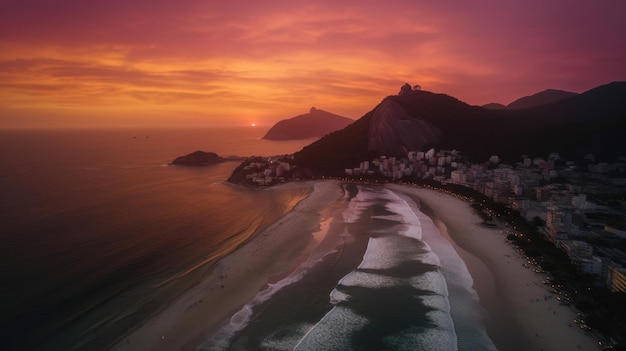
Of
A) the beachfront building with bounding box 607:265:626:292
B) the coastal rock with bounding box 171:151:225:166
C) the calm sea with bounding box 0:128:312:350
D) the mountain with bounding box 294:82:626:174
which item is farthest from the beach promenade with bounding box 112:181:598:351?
the coastal rock with bounding box 171:151:225:166

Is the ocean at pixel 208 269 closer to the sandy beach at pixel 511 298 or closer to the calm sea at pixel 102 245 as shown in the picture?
the calm sea at pixel 102 245

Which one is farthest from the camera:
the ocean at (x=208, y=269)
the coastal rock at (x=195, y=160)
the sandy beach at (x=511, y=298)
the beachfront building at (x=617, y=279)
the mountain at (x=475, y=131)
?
the coastal rock at (x=195, y=160)

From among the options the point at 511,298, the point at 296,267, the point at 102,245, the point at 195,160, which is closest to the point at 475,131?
the point at 195,160

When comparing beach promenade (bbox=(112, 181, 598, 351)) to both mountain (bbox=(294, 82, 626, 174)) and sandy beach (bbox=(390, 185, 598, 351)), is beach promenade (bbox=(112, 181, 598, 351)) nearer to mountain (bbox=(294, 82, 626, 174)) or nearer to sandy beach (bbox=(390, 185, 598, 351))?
sandy beach (bbox=(390, 185, 598, 351))

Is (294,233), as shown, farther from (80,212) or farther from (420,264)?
(80,212)

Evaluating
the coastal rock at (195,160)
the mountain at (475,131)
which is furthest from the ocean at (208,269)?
the coastal rock at (195,160)

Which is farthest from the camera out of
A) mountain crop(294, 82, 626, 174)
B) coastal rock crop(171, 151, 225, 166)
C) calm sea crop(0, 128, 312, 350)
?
coastal rock crop(171, 151, 225, 166)
